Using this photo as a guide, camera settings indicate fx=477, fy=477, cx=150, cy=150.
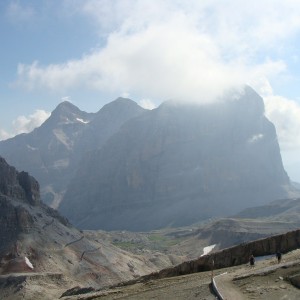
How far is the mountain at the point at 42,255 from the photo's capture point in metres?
102

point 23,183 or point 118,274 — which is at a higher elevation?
point 23,183

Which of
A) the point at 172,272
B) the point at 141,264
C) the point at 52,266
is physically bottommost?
the point at 141,264

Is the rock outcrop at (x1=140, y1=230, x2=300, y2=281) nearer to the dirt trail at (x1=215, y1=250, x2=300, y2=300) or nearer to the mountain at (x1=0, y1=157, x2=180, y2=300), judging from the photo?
the dirt trail at (x1=215, y1=250, x2=300, y2=300)

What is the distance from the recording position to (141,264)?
149875mm

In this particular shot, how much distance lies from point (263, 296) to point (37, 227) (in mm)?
111182

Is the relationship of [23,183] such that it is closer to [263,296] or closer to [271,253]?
[271,253]

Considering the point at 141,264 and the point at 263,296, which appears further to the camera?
the point at 141,264

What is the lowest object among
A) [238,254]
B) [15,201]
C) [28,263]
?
[28,263]

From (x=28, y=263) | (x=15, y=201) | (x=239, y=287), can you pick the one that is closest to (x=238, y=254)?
(x=239, y=287)

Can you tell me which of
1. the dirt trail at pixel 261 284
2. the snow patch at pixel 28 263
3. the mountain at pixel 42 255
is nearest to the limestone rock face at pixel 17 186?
the mountain at pixel 42 255

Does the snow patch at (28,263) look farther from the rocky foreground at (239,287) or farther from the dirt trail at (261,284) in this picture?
the dirt trail at (261,284)

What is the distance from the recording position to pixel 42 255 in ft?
387

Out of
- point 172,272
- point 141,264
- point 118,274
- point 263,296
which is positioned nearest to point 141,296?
point 263,296

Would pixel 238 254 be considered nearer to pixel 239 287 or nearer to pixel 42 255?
pixel 239 287
